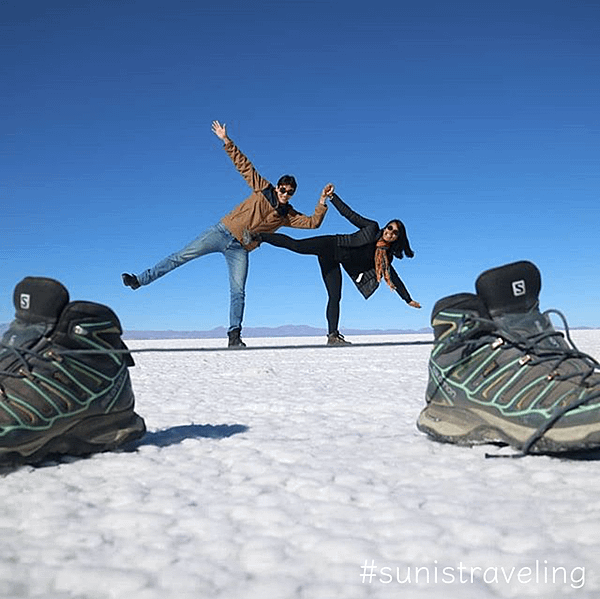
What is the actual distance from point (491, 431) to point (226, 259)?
4446mm

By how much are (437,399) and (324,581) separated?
96 centimetres

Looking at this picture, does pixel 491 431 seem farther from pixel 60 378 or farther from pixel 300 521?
pixel 60 378

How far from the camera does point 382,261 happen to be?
222 inches

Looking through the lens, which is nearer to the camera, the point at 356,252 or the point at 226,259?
the point at 226,259

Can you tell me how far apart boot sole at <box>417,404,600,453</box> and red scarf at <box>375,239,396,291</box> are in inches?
161

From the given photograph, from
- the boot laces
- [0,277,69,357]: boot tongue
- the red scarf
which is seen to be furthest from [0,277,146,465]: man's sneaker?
the red scarf

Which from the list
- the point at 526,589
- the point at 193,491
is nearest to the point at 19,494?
the point at 193,491

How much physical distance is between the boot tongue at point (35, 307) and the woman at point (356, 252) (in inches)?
161

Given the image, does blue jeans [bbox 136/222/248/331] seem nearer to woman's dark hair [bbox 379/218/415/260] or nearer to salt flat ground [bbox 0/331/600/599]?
woman's dark hair [bbox 379/218/415/260]

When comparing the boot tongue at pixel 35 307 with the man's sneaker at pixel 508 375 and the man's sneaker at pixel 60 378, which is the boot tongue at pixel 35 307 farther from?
the man's sneaker at pixel 508 375

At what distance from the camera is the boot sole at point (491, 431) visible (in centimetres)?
125

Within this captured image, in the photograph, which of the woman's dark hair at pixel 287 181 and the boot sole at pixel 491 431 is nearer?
the boot sole at pixel 491 431

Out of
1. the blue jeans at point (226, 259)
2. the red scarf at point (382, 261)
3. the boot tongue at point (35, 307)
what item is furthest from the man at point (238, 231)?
the boot tongue at point (35, 307)

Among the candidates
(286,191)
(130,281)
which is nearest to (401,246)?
(286,191)
